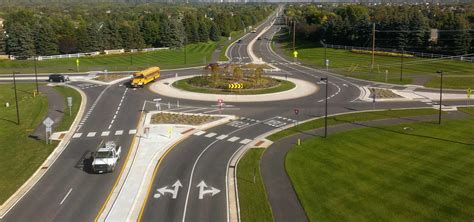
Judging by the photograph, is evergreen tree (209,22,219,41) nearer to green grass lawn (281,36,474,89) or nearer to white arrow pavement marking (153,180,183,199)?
green grass lawn (281,36,474,89)

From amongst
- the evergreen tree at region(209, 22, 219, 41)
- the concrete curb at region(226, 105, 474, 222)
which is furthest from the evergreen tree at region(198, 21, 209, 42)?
the concrete curb at region(226, 105, 474, 222)

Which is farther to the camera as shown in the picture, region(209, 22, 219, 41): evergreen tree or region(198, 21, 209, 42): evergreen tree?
region(209, 22, 219, 41): evergreen tree

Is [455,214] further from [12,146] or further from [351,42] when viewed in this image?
[351,42]

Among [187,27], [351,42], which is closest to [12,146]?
[351,42]

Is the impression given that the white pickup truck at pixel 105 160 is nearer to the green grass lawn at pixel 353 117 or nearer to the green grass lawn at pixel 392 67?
the green grass lawn at pixel 353 117

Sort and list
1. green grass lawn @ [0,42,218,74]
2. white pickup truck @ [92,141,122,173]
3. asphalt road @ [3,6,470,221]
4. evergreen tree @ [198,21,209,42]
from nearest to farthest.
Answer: asphalt road @ [3,6,470,221] < white pickup truck @ [92,141,122,173] < green grass lawn @ [0,42,218,74] < evergreen tree @ [198,21,209,42]
